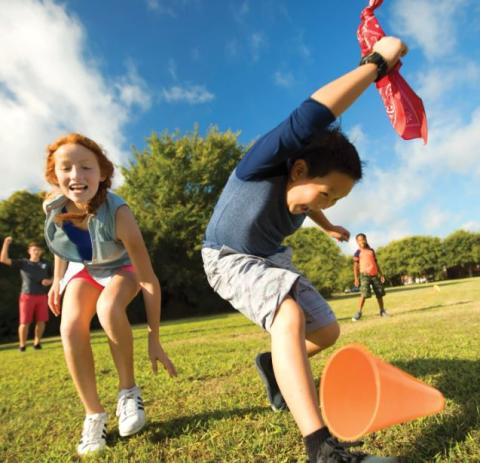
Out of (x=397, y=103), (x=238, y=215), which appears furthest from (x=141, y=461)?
(x=397, y=103)

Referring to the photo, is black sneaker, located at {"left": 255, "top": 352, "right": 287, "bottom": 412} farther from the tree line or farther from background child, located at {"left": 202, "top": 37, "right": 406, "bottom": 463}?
the tree line

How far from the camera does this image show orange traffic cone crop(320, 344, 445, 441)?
1.27 metres

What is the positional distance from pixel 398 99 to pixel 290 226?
0.83 metres

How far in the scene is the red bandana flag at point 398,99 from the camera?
1.86 m

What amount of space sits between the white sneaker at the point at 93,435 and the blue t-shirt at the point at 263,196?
1.16 m

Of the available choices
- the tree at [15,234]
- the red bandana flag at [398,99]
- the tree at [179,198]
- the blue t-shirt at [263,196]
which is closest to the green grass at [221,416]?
the blue t-shirt at [263,196]

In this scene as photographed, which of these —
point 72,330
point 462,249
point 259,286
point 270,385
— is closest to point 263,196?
point 259,286

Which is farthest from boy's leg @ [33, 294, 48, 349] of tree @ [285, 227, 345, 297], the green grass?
tree @ [285, 227, 345, 297]

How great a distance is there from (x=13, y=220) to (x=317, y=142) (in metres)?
22.8

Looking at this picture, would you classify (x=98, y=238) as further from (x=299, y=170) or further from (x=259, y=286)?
(x=299, y=170)

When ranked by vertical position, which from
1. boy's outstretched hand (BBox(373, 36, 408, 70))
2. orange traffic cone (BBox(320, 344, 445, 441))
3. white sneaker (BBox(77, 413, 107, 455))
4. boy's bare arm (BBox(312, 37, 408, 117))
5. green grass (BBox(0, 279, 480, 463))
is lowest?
green grass (BBox(0, 279, 480, 463))

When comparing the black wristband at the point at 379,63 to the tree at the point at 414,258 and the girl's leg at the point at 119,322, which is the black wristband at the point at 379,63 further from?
the tree at the point at 414,258

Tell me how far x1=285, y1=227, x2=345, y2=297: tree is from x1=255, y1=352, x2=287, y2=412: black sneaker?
100ft

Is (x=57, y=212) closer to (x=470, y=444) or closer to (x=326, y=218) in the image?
(x=326, y=218)
